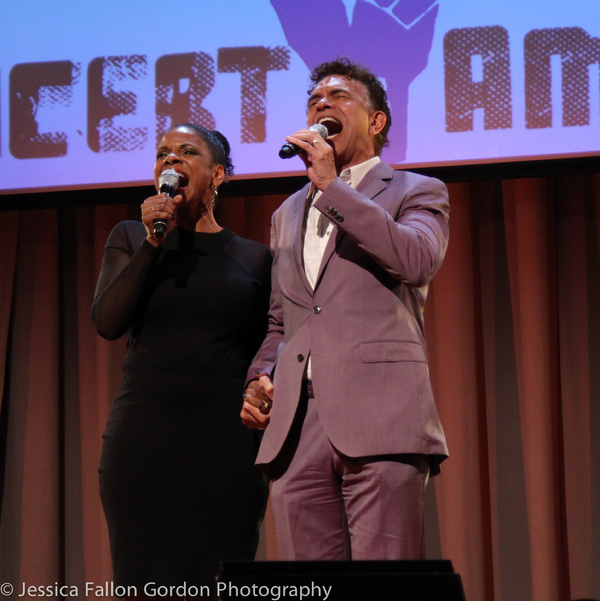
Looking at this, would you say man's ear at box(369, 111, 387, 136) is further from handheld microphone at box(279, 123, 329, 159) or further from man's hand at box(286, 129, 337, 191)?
man's hand at box(286, 129, 337, 191)

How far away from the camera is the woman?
179 cm

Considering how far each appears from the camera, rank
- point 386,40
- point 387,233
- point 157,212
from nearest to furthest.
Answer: point 387,233 < point 157,212 < point 386,40

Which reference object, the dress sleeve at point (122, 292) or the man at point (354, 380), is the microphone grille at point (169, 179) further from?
the man at point (354, 380)

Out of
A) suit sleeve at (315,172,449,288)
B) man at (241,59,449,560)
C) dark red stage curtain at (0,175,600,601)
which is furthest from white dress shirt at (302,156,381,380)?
dark red stage curtain at (0,175,600,601)

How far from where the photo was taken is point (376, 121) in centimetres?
184

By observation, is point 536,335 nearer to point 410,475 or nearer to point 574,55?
point 574,55

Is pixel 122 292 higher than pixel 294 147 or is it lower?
lower

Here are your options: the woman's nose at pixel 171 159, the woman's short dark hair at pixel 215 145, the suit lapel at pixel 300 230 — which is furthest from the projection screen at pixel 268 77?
the suit lapel at pixel 300 230

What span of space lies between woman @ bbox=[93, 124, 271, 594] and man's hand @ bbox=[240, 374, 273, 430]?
19 cm

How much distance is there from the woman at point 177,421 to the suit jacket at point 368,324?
0.26 metres

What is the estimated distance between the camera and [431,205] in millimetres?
1632

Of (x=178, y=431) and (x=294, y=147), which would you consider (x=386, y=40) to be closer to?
→ (x=294, y=147)

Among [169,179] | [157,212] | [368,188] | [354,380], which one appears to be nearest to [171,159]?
[169,179]

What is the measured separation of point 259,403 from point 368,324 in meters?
0.30
